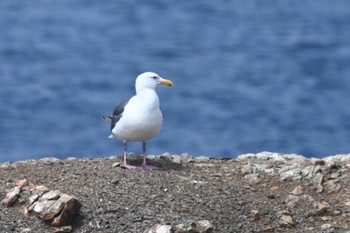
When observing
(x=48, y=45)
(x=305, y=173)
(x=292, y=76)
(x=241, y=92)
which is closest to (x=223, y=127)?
(x=241, y=92)

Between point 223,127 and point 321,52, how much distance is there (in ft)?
21.8

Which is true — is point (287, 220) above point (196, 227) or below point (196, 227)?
above

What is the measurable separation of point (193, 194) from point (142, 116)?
1.28 meters

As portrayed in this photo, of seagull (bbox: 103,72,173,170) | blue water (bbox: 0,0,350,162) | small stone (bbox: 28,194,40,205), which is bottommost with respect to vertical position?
small stone (bbox: 28,194,40,205)

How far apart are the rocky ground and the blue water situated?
37.5ft

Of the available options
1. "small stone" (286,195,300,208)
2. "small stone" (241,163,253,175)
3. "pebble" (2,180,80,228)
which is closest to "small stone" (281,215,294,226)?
"small stone" (286,195,300,208)

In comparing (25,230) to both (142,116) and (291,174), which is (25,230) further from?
(291,174)

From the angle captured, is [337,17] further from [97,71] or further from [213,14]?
[97,71]

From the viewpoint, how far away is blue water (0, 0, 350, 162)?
95.8 feet

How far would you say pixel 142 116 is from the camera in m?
12.8

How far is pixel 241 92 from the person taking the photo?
3234 cm

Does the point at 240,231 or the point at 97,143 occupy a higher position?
the point at 97,143

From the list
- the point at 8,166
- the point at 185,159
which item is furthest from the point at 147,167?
the point at 8,166

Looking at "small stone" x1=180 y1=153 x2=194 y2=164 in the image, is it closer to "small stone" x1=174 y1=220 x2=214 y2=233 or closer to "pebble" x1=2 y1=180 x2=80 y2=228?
"small stone" x1=174 y1=220 x2=214 y2=233
